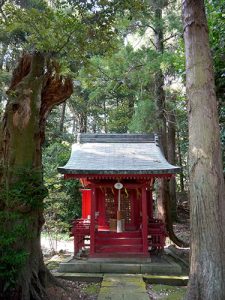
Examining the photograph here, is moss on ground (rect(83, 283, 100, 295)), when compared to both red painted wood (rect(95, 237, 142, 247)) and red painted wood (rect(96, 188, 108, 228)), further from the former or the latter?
red painted wood (rect(96, 188, 108, 228))

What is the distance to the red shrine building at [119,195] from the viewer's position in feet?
27.3

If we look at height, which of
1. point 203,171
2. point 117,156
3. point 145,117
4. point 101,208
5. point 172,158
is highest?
point 145,117

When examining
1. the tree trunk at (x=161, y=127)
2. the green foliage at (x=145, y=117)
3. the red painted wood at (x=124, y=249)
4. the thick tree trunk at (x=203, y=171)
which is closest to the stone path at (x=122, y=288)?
the red painted wood at (x=124, y=249)

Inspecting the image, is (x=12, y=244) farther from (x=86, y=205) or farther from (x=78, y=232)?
(x=86, y=205)

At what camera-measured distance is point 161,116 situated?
39.7 feet

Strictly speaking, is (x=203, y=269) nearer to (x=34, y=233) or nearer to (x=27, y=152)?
(x=34, y=233)

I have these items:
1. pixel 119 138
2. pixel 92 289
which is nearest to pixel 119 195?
pixel 119 138

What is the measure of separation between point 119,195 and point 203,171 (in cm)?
502

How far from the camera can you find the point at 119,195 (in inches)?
359

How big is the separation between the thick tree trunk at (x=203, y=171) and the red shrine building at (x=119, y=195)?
3.80 m

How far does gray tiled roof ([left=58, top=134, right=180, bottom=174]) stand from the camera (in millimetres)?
8242

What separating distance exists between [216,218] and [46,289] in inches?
121

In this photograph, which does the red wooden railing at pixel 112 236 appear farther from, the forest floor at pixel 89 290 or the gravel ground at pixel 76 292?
the gravel ground at pixel 76 292

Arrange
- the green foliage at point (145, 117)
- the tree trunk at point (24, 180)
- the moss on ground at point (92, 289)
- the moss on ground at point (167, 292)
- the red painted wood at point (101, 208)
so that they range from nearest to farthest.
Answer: the tree trunk at point (24, 180) → the moss on ground at point (167, 292) → the moss on ground at point (92, 289) → the red painted wood at point (101, 208) → the green foliage at point (145, 117)
